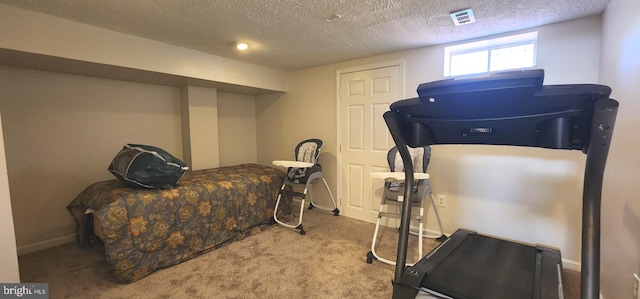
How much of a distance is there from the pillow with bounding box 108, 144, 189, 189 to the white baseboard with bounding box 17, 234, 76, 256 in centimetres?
119

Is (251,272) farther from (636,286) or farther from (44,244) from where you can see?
(636,286)

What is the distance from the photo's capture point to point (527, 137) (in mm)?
1174

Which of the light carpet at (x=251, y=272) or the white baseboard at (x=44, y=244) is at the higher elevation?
the white baseboard at (x=44, y=244)

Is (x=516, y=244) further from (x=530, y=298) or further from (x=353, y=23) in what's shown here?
(x=353, y=23)

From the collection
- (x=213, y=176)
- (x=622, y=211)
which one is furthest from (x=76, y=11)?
(x=622, y=211)

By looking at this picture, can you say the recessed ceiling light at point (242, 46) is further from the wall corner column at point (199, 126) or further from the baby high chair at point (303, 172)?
the baby high chair at point (303, 172)

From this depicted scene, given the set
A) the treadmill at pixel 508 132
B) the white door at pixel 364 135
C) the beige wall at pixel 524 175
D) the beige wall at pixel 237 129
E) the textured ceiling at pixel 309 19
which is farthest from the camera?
the beige wall at pixel 237 129

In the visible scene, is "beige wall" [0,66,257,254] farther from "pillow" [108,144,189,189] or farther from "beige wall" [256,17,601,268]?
"beige wall" [256,17,601,268]

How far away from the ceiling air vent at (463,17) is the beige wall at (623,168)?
82cm

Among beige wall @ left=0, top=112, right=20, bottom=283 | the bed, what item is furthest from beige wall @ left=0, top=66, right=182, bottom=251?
beige wall @ left=0, top=112, right=20, bottom=283

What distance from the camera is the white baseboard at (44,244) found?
266cm

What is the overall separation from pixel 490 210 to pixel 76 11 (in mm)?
3912

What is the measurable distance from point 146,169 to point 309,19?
6.18 feet

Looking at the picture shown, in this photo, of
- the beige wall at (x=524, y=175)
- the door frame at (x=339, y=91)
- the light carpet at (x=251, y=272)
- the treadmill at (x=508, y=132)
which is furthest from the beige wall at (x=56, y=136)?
the treadmill at (x=508, y=132)
